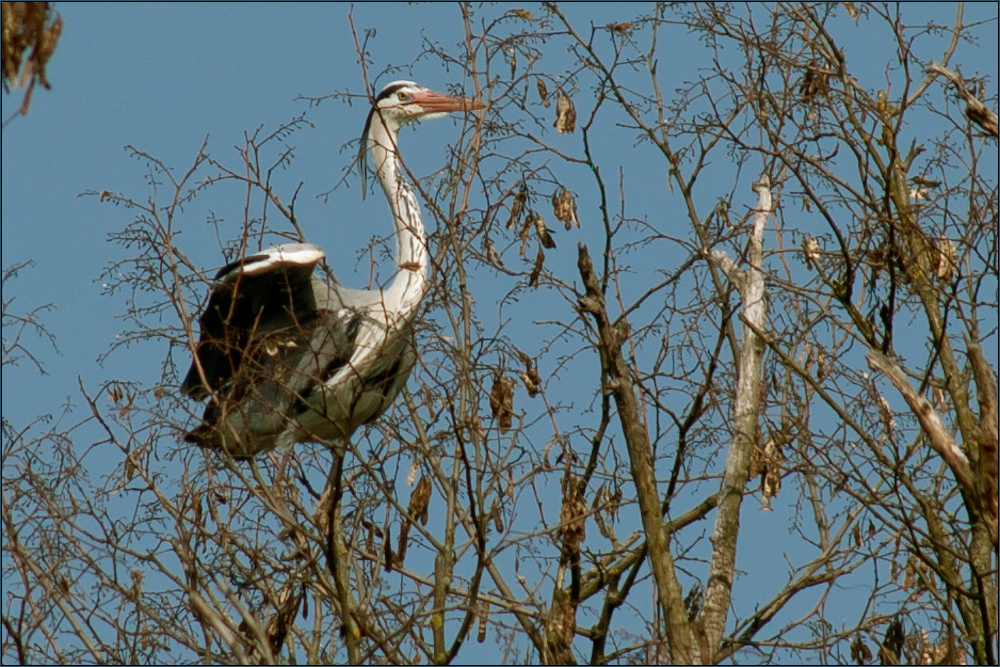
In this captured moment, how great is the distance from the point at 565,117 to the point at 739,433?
1177 millimetres

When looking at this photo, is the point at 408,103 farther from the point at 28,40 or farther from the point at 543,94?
the point at 28,40

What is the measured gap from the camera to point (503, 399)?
447cm

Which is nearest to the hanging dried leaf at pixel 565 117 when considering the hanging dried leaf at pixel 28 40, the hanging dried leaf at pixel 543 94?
the hanging dried leaf at pixel 543 94

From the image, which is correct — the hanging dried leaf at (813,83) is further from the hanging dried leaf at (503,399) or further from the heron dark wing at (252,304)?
the heron dark wing at (252,304)

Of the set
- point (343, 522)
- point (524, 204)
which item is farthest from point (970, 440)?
point (343, 522)

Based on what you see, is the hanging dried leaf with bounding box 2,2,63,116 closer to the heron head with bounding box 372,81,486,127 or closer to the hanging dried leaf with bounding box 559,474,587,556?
the hanging dried leaf with bounding box 559,474,587,556

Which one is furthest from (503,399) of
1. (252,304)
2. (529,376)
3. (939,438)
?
(252,304)

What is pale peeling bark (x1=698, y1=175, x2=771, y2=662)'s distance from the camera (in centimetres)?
488

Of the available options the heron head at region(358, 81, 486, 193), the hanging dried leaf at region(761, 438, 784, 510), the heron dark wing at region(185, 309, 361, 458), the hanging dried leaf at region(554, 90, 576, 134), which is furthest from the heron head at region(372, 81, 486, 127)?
the hanging dried leaf at region(761, 438, 784, 510)

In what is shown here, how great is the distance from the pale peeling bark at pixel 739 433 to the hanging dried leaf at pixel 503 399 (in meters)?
0.78

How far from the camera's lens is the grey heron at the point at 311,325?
18.0 feet

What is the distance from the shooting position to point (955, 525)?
4.48m

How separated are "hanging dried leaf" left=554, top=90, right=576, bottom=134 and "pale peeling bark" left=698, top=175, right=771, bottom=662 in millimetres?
675

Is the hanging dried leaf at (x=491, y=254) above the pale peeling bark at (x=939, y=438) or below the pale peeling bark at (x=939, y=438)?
above
